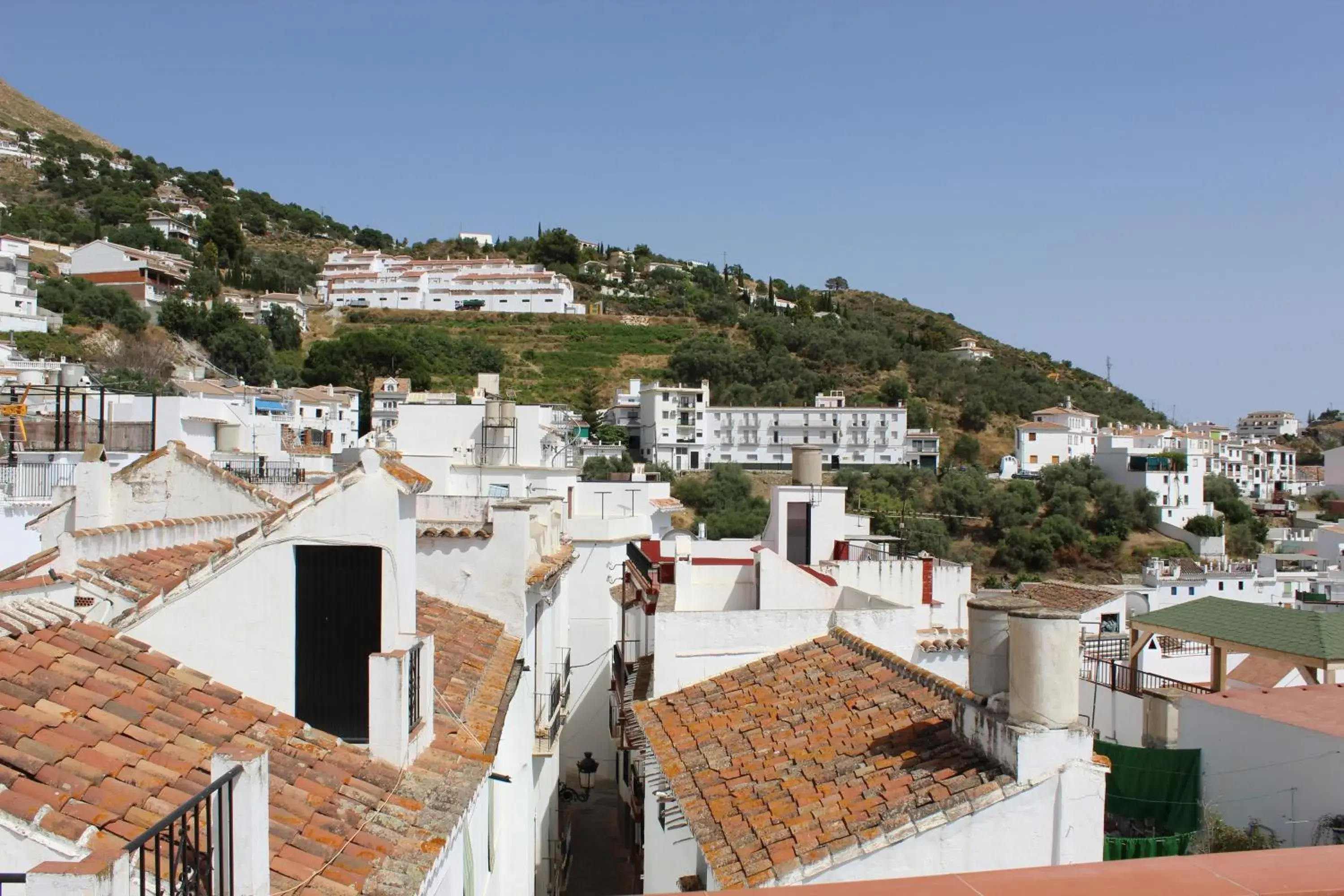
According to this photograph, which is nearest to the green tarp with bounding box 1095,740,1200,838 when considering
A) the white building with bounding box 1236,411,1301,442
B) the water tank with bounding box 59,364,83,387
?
the water tank with bounding box 59,364,83,387

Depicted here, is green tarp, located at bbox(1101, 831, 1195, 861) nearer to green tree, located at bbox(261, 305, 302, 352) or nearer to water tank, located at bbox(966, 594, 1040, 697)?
water tank, located at bbox(966, 594, 1040, 697)

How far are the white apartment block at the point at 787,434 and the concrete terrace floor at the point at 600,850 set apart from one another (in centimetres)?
6778

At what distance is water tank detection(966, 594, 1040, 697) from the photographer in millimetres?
7695

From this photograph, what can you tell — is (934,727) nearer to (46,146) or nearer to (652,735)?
(652,735)

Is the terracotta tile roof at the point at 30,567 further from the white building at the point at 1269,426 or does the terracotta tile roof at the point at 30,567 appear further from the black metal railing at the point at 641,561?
the white building at the point at 1269,426

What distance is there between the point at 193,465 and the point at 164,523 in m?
1.37

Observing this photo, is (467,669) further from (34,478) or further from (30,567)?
(34,478)

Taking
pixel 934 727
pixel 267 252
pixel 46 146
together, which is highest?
pixel 46 146

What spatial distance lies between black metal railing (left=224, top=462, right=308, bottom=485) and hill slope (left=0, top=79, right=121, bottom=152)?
148 meters

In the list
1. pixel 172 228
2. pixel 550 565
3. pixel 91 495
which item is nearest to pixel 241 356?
pixel 172 228

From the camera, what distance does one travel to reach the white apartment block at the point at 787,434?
85812mm

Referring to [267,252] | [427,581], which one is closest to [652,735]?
[427,581]

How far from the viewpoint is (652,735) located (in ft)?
34.5

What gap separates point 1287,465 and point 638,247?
306ft
